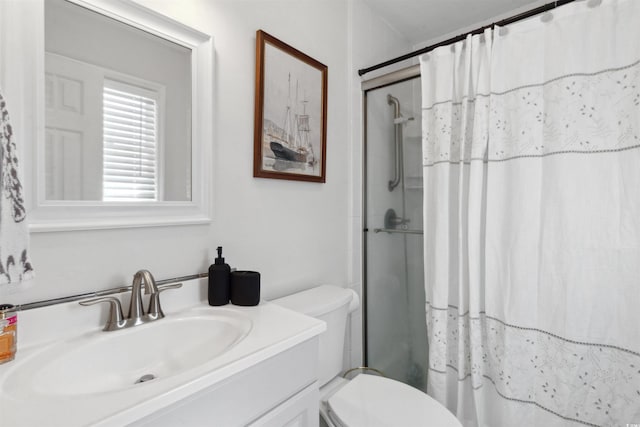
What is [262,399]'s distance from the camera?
0.73 m

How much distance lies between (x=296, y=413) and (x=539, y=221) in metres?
1.08

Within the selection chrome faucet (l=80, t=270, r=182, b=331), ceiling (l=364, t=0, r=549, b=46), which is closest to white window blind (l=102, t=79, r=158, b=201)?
chrome faucet (l=80, t=270, r=182, b=331)

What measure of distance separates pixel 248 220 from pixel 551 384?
1.29m

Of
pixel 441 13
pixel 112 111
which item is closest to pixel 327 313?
pixel 112 111

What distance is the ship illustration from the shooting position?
1299 millimetres

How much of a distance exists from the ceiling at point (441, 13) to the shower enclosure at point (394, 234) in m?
0.57

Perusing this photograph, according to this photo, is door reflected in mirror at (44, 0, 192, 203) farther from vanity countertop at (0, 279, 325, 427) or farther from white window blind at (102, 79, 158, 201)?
vanity countertop at (0, 279, 325, 427)

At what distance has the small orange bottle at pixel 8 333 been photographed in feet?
2.08

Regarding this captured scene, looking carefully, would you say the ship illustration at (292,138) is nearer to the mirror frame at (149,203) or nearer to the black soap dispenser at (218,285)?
the mirror frame at (149,203)

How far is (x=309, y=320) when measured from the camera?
89 centimetres

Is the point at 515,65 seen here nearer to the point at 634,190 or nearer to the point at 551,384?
the point at 634,190

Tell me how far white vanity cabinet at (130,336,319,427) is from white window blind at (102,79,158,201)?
60 centimetres

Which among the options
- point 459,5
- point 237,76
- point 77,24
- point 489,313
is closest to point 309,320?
point 489,313

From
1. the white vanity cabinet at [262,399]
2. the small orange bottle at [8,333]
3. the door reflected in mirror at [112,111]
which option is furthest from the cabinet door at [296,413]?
the door reflected in mirror at [112,111]
